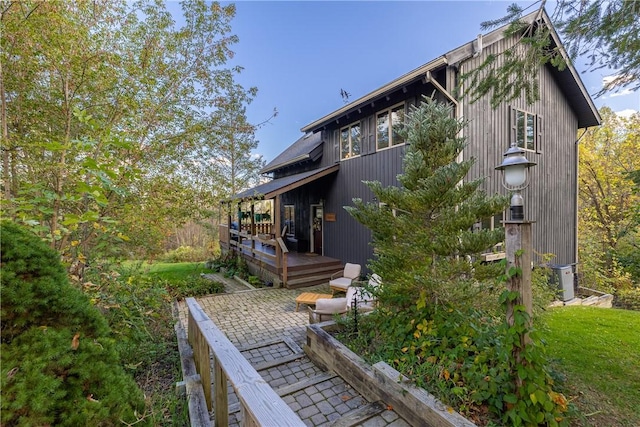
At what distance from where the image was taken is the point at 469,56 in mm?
6281

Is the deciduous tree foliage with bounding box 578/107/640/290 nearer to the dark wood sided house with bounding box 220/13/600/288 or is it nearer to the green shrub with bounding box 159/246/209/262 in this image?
the dark wood sided house with bounding box 220/13/600/288

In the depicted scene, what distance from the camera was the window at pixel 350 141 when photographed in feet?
29.6

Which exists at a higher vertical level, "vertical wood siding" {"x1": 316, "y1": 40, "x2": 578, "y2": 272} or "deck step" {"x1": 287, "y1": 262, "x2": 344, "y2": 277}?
"vertical wood siding" {"x1": 316, "y1": 40, "x2": 578, "y2": 272}

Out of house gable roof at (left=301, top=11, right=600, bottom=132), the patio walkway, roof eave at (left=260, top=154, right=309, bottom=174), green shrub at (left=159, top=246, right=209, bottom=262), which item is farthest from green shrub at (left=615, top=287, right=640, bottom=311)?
green shrub at (left=159, top=246, right=209, bottom=262)

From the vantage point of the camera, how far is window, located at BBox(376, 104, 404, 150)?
7.45 metres

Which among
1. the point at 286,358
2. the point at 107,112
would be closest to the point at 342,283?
the point at 286,358

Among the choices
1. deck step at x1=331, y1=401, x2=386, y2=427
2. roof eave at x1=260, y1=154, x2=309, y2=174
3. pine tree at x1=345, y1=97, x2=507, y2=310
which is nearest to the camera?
deck step at x1=331, y1=401, x2=386, y2=427

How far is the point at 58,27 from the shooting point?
9.91 feet

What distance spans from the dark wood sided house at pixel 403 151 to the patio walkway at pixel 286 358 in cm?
172

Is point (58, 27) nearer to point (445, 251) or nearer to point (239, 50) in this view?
point (239, 50)

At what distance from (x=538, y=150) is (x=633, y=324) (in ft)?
17.5

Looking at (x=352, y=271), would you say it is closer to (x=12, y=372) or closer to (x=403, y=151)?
(x=403, y=151)

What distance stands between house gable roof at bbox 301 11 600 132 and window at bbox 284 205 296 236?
162 inches

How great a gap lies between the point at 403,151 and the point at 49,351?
7165 mm
